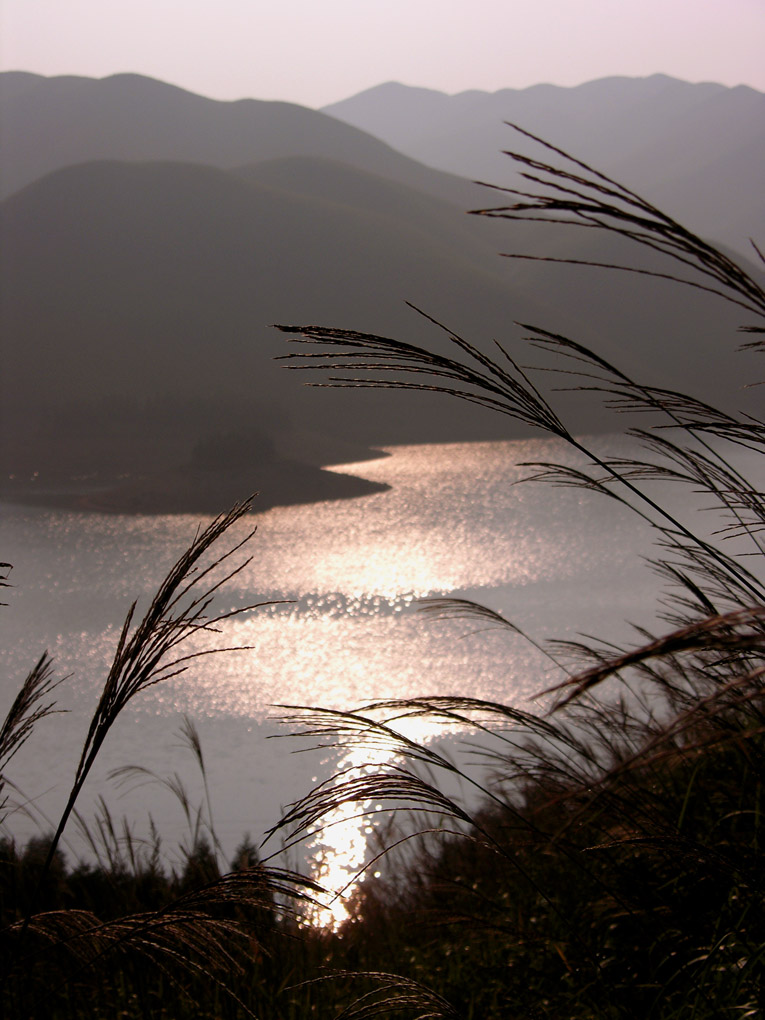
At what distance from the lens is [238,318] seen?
3734 cm

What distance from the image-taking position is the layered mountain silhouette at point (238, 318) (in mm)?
25312

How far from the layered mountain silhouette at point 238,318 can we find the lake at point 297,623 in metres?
4.21

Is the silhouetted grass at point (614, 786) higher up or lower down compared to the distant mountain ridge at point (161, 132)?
lower down

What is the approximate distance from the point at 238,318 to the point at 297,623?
95.2 ft

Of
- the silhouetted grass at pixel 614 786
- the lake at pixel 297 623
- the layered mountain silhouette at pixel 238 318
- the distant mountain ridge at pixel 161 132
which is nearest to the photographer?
the silhouetted grass at pixel 614 786

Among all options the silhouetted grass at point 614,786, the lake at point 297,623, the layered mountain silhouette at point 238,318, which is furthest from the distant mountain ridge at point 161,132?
the silhouetted grass at point 614,786

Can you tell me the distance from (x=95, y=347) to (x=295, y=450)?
13567 mm

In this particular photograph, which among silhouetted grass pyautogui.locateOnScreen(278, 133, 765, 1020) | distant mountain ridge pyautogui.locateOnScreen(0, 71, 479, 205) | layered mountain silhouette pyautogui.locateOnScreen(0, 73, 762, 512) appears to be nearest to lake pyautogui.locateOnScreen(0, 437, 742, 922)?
silhouetted grass pyautogui.locateOnScreen(278, 133, 765, 1020)

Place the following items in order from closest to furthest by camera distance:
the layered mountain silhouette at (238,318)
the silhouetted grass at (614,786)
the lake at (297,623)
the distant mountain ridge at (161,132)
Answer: the silhouetted grass at (614,786), the lake at (297,623), the layered mountain silhouette at (238,318), the distant mountain ridge at (161,132)

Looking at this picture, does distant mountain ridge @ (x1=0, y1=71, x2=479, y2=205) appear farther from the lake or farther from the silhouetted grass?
the silhouetted grass

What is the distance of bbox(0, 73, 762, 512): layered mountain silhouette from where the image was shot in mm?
25312

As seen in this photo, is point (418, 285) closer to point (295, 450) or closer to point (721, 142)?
point (295, 450)

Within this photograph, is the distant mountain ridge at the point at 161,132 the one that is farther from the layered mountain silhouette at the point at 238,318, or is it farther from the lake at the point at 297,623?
the lake at the point at 297,623

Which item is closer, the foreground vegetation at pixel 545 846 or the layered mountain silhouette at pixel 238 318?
the foreground vegetation at pixel 545 846
